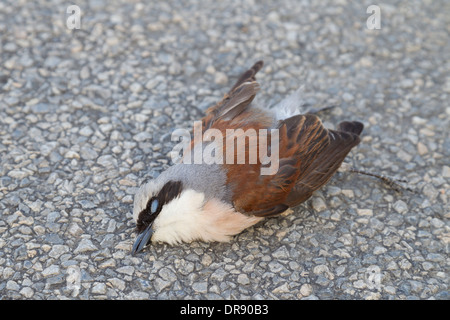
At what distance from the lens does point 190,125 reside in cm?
629

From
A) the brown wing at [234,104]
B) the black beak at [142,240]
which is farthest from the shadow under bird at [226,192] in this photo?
the brown wing at [234,104]

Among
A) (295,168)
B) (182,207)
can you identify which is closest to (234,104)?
(295,168)

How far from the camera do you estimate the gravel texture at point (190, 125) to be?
486 centimetres

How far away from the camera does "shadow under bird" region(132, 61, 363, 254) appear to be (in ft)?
16.2

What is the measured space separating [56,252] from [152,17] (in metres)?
3.62

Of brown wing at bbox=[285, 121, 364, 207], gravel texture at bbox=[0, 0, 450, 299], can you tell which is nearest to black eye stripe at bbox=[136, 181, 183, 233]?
gravel texture at bbox=[0, 0, 450, 299]

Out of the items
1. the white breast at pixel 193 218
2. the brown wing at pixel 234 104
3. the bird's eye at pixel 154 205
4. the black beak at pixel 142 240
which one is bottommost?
the black beak at pixel 142 240

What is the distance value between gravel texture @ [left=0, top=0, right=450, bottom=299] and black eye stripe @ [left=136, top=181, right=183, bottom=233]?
25 centimetres

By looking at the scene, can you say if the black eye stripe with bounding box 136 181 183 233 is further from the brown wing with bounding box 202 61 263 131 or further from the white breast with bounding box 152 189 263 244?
the brown wing with bounding box 202 61 263 131

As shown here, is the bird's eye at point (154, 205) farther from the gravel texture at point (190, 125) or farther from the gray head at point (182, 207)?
the gravel texture at point (190, 125)

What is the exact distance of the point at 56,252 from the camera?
16.2 ft

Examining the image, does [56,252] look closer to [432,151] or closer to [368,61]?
[432,151]
